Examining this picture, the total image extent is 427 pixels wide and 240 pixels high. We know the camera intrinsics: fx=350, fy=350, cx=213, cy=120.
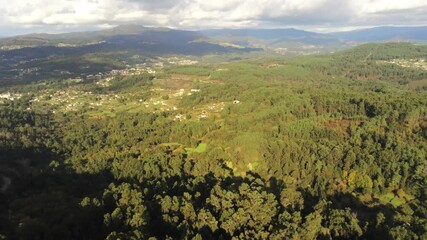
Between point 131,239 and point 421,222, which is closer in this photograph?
point 131,239

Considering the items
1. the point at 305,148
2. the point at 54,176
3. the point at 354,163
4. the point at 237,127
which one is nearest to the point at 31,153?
the point at 54,176

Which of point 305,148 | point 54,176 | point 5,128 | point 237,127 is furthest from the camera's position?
point 5,128

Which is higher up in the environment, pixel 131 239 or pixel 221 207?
pixel 131 239

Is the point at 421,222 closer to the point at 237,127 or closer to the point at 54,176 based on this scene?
the point at 237,127

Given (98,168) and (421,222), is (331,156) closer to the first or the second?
(421,222)

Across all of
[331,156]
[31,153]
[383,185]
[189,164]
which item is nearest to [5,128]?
[31,153]

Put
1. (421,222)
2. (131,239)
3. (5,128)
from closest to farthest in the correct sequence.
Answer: (131,239)
(421,222)
(5,128)
